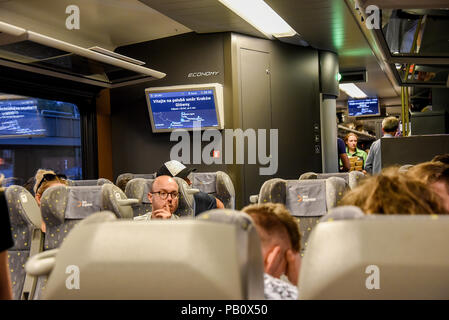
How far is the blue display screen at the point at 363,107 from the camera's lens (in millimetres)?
15773

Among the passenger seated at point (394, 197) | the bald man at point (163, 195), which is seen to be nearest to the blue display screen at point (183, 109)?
the bald man at point (163, 195)

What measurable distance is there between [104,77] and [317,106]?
391cm

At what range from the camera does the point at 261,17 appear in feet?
23.2

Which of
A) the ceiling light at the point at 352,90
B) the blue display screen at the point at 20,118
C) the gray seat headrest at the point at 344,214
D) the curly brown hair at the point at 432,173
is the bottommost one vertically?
the gray seat headrest at the point at 344,214

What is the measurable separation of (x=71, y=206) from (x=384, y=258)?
2977mm

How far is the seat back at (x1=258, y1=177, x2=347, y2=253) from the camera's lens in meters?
3.72

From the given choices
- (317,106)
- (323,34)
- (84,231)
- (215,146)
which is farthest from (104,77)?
(84,231)

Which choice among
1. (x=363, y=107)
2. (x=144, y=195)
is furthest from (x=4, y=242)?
(x=363, y=107)

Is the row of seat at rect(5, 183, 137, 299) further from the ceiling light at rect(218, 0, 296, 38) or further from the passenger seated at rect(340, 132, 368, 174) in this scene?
the passenger seated at rect(340, 132, 368, 174)

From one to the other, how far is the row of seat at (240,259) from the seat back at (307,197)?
254 centimetres

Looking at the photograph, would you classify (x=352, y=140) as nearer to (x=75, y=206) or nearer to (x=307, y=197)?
(x=307, y=197)

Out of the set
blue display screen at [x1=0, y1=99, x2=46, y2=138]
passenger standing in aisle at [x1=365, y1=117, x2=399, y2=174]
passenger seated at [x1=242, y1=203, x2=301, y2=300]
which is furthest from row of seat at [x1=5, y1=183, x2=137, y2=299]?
passenger standing in aisle at [x1=365, y1=117, x2=399, y2=174]

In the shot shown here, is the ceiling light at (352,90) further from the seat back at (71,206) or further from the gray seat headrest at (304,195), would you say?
the seat back at (71,206)

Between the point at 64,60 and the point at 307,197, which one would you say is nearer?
the point at 307,197
